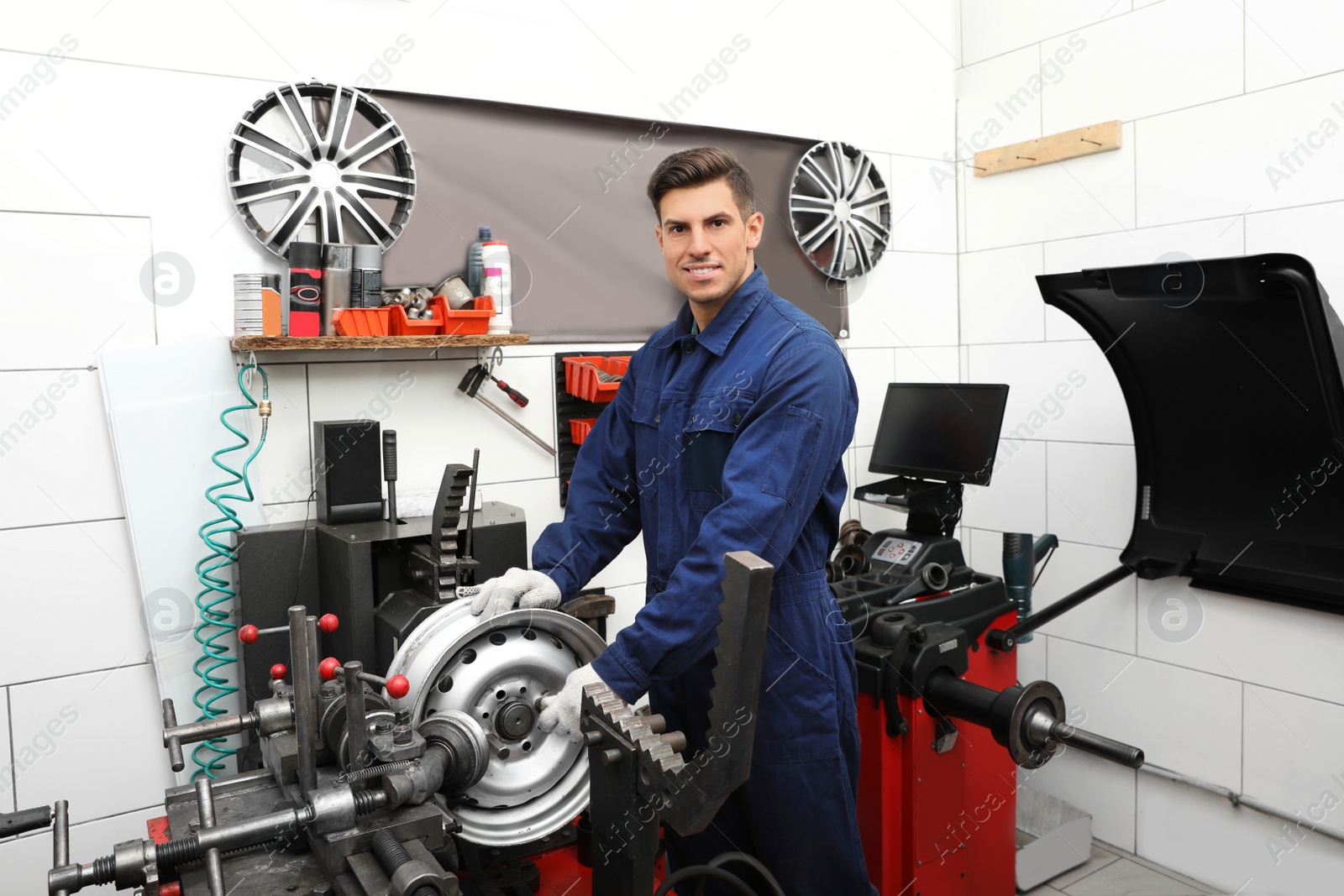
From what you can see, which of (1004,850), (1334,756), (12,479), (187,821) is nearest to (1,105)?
(12,479)

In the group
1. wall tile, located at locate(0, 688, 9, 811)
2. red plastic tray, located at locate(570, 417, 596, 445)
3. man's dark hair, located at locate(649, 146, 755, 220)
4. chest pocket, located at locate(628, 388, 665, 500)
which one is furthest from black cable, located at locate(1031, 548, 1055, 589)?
wall tile, located at locate(0, 688, 9, 811)

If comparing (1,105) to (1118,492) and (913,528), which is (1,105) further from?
(1118,492)

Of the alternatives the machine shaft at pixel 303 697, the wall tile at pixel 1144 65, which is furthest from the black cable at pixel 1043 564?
the machine shaft at pixel 303 697

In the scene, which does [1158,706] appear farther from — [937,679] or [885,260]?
[885,260]

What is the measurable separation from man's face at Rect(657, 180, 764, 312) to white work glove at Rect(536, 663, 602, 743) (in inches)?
30.0

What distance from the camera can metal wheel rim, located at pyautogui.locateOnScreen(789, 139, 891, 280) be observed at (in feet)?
10.1

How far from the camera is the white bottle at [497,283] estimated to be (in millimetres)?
2371

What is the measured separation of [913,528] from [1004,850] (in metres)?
0.88

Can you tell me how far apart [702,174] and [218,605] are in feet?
4.72

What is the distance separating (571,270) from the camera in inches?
104

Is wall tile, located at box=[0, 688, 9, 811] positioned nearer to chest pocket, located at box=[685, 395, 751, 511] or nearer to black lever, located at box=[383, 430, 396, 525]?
black lever, located at box=[383, 430, 396, 525]

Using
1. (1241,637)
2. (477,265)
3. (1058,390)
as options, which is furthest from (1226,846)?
(477,265)

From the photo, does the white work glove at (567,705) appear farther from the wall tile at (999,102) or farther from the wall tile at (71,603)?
the wall tile at (999,102)

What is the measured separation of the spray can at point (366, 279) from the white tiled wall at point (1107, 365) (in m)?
2.12
